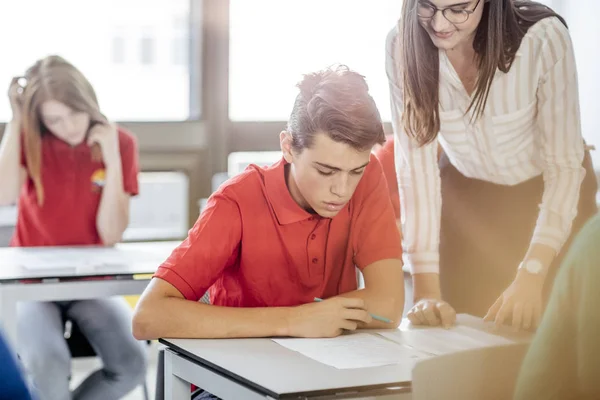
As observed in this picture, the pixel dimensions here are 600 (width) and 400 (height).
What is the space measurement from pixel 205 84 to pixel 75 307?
1.54 m

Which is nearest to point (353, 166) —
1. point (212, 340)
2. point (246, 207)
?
point (246, 207)

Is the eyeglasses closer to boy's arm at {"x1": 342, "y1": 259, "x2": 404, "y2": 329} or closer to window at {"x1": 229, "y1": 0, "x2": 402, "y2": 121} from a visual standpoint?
boy's arm at {"x1": 342, "y1": 259, "x2": 404, "y2": 329}

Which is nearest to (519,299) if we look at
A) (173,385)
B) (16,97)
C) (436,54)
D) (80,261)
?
(436,54)

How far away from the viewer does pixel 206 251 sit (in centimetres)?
146

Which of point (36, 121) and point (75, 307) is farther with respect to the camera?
point (36, 121)

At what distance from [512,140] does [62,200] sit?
1.43m

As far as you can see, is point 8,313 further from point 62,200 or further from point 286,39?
point 286,39

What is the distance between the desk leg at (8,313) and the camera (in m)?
1.91

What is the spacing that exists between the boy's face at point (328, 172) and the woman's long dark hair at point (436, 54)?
15cm

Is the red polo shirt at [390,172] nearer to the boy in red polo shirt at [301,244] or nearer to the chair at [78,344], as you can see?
the boy in red polo shirt at [301,244]

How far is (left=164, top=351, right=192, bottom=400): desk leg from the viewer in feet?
4.33

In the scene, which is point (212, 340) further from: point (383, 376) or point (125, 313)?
point (125, 313)

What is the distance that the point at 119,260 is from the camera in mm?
2209

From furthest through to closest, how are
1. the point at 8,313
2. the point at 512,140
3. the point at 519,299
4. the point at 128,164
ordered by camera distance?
the point at 128,164, the point at 8,313, the point at 512,140, the point at 519,299
